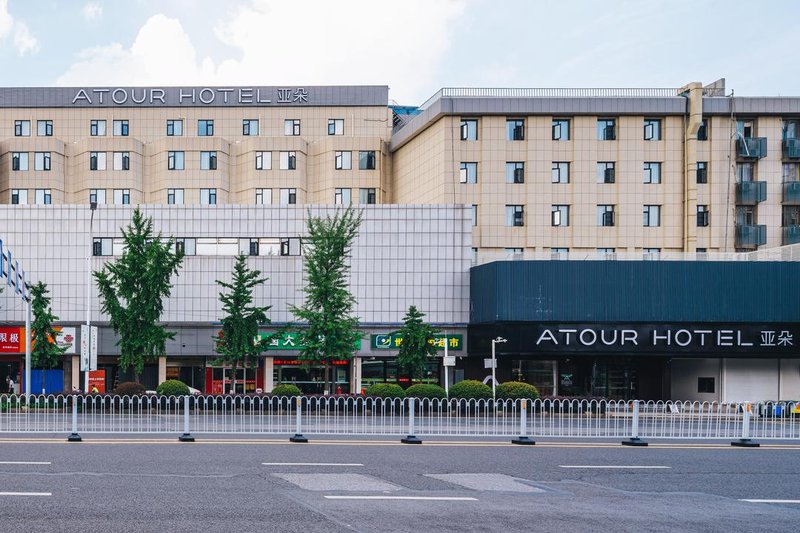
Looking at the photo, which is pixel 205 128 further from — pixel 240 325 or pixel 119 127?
pixel 240 325

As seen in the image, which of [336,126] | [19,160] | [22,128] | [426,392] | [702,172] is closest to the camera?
[426,392]

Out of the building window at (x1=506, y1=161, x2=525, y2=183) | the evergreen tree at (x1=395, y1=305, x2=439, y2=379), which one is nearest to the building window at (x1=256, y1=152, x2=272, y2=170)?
the building window at (x1=506, y1=161, x2=525, y2=183)

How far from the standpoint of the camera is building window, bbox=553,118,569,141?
51.8m

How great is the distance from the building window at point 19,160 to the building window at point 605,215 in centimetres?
3726

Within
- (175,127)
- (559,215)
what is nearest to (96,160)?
(175,127)

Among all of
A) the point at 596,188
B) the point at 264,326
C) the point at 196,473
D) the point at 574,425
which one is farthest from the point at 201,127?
the point at 196,473

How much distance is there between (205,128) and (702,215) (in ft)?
106

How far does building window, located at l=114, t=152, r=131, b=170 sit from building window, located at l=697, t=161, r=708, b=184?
118ft

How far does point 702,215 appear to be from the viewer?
52.3 metres

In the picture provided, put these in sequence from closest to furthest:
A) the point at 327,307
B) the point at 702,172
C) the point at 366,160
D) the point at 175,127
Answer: the point at 327,307 < the point at 702,172 < the point at 366,160 < the point at 175,127

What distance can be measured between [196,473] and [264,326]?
33.0 metres

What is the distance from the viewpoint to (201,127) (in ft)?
203

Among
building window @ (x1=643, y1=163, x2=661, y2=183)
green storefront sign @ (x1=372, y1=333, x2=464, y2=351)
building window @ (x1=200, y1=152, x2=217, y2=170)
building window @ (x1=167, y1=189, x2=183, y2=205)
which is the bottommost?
green storefront sign @ (x1=372, y1=333, x2=464, y2=351)

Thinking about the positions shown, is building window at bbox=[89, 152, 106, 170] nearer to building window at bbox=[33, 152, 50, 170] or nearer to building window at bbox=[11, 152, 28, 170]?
building window at bbox=[33, 152, 50, 170]
